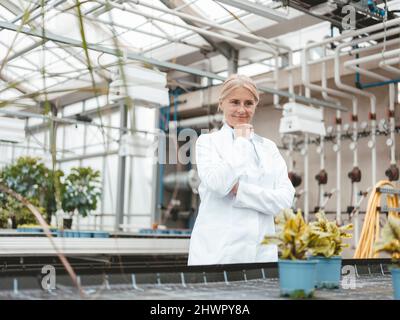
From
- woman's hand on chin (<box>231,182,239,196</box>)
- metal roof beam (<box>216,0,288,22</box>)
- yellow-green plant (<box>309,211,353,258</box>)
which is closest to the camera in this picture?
yellow-green plant (<box>309,211,353,258</box>)

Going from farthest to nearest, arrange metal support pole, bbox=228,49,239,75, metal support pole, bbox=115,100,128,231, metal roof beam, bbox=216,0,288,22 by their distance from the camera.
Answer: metal support pole, bbox=115,100,128,231, metal support pole, bbox=228,49,239,75, metal roof beam, bbox=216,0,288,22

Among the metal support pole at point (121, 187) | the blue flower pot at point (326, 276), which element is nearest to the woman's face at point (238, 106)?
the blue flower pot at point (326, 276)

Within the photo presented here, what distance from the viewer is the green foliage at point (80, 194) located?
531 cm

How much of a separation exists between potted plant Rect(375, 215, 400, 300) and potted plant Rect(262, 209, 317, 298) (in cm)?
12

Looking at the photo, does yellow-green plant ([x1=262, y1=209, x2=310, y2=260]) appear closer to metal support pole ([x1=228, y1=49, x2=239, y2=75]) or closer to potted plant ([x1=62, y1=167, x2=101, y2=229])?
potted plant ([x1=62, y1=167, x2=101, y2=229])

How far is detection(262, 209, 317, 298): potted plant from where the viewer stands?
857 mm

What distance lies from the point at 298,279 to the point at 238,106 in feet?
3.12

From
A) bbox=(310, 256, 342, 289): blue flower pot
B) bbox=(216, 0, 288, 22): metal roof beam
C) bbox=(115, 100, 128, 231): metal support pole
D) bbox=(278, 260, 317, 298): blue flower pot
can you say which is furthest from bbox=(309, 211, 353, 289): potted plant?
bbox=(115, 100, 128, 231): metal support pole

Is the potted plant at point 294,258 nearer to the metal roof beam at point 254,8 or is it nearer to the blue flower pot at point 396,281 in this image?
the blue flower pot at point 396,281

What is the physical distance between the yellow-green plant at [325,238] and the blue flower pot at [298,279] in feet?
0.33

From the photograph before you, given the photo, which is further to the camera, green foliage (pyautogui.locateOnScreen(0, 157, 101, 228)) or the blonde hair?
green foliage (pyautogui.locateOnScreen(0, 157, 101, 228))

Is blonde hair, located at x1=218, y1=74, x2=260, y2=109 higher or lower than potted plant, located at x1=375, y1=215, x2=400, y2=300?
higher
